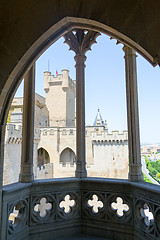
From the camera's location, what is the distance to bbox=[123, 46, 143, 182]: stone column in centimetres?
243

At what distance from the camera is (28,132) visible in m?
2.49

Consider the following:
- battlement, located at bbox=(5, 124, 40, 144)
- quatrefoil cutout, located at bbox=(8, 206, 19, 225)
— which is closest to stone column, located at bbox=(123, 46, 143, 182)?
quatrefoil cutout, located at bbox=(8, 206, 19, 225)

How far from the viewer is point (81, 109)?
2.87 metres

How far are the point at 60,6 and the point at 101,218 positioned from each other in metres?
2.44

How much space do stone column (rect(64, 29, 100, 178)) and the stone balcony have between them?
13.9 inches

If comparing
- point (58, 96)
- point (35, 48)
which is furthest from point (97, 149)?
point (35, 48)

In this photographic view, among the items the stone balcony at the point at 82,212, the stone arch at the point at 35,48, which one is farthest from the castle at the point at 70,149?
the stone arch at the point at 35,48

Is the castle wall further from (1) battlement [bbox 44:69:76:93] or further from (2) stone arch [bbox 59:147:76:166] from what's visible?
(1) battlement [bbox 44:69:76:93]

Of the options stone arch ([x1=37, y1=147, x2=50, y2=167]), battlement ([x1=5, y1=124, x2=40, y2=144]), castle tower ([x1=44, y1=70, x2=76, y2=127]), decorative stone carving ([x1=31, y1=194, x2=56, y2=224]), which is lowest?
stone arch ([x1=37, y1=147, x2=50, y2=167])

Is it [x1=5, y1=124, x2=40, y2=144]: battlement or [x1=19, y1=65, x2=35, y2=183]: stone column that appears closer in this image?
[x1=19, y1=65, x2=35, y2=183]: stone column

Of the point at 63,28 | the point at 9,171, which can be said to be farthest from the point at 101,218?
the point at 9,171

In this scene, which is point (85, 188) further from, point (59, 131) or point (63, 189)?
point (59, 131)

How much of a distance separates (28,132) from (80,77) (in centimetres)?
121

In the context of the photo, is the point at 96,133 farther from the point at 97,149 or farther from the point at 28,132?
the point at 28,132
